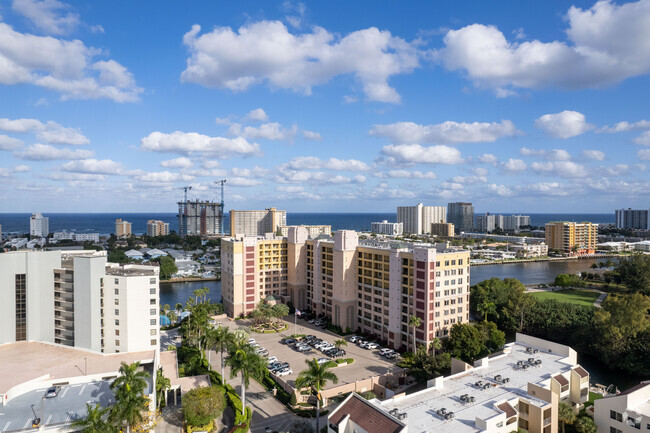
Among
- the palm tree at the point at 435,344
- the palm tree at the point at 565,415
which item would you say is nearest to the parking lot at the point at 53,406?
the palm tree at the point at 435,344

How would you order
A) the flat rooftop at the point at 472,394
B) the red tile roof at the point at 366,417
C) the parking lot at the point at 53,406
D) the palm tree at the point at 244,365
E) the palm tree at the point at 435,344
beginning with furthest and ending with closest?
the palm tree at the point at 435,344
the palm tree at the point at 244,365
the parking lot at the point at 53,406
the flat rooftop at the point at 472,394
the red tile roof at the point at 366,417

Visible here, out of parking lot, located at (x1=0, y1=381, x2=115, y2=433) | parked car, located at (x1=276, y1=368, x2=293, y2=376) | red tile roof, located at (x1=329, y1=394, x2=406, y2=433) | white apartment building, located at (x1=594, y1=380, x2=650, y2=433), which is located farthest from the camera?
parked car, located at (x1=276, y1=368, x2=293, y2=376)

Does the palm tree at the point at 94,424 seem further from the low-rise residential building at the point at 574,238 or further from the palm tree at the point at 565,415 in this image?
the low-rise residential building at the point at 574,238

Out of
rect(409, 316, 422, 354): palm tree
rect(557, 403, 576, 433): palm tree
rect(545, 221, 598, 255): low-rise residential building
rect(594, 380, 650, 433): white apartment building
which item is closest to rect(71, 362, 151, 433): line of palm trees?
rect(557, 403, 576, 433): palm tree

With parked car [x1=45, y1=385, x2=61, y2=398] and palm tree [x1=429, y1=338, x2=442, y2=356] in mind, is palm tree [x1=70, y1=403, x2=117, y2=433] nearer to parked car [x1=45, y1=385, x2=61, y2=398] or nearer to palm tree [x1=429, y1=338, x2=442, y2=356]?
parked car [x1=45, y1=385, x2=61, y2=398]

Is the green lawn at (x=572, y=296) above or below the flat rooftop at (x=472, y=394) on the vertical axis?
below

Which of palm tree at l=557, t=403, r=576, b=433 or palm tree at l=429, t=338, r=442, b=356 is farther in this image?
palm tree at l=429, t=338, r=442, b=356

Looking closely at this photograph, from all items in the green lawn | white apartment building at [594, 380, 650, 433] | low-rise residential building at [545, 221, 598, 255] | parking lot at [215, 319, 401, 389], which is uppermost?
low-rise residential building at [545, 221, 598, 255]
